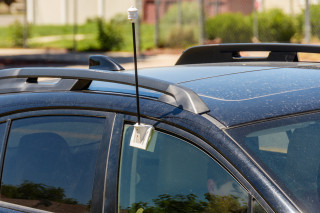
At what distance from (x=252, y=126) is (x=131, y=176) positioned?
1.85ft

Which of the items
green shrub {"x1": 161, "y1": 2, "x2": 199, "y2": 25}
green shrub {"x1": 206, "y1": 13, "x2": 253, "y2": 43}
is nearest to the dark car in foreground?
green shrub {"x1": 206, "y1": 13, "x2": 253, "y2": 43}

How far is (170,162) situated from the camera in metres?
2.35

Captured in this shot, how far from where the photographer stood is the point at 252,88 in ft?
8.07

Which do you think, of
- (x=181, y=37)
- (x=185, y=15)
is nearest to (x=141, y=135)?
(x=181, y=37)

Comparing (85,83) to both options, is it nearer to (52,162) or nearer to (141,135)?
(52,162)

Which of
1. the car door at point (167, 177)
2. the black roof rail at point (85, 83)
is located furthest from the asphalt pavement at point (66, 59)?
the car door at point (167, 177)

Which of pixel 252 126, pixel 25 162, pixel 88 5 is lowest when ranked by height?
pixel 25 162

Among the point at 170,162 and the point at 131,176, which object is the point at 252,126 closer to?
the point at 170,162

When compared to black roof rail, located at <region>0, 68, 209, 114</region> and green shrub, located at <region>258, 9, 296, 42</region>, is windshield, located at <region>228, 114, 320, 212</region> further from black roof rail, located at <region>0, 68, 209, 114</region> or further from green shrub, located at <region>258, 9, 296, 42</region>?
green shrub, located at <region>258, 9, 296, 42</region>

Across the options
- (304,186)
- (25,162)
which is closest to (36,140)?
(25,162)

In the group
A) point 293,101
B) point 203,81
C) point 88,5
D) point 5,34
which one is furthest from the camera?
point 88,5

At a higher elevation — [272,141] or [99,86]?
[99,86]

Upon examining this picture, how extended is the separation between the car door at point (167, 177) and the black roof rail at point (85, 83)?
0.12m

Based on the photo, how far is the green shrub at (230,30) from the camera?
25281 mm
